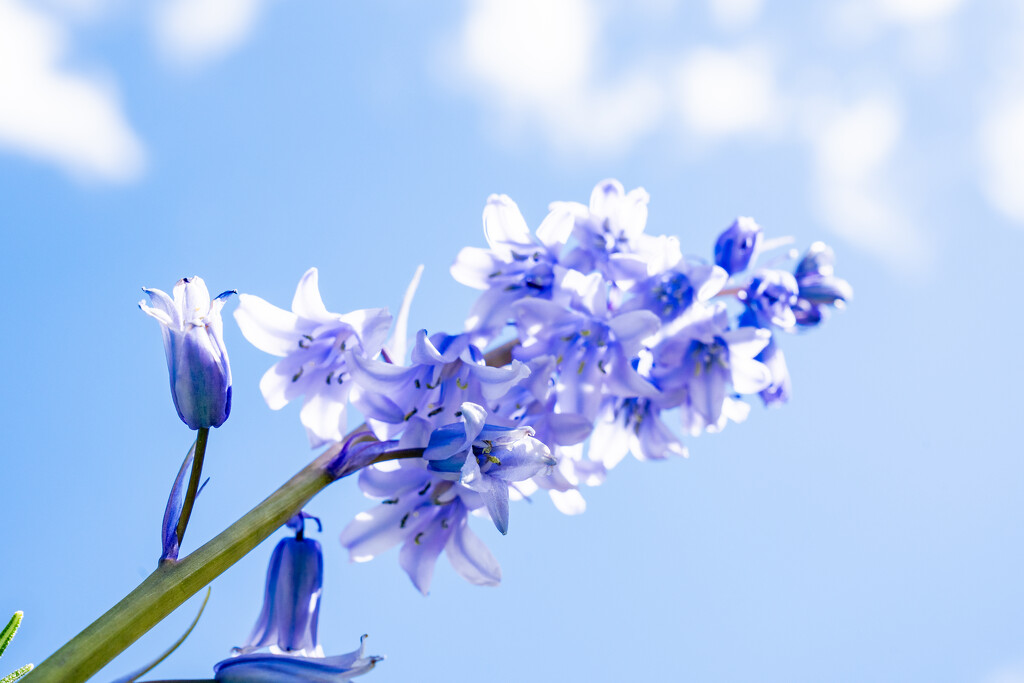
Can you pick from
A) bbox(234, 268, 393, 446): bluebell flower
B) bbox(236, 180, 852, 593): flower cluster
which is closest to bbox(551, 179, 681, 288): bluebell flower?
bbox(236, 180, 852, 593): flower cluster

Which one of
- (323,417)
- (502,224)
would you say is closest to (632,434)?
(502,224)

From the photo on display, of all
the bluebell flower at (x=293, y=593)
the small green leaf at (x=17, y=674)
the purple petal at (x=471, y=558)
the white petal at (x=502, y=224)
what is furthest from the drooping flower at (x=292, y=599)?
the white petal at (x=502, y=224)

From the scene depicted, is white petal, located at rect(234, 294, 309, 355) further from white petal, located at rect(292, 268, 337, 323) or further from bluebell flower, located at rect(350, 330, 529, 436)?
bluebell flower, located at rect(350, 330, 529, 436)

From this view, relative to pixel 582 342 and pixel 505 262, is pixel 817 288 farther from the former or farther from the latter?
pixel 505 262

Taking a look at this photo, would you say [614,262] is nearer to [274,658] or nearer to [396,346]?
[396,346]

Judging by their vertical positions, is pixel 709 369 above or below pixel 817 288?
below

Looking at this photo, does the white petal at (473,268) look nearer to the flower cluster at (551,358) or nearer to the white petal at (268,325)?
the flower cluster at (551,358)

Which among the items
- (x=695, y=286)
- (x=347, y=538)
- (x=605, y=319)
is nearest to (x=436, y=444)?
(x=347, y=538)
